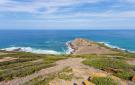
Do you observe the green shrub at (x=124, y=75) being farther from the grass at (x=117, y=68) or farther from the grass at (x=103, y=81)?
the grass at (x=103, y=81)

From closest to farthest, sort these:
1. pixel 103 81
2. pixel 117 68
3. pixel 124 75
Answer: pixel 103 81, pixel 124 75, pixel 117 68

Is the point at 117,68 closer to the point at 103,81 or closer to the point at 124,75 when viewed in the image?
the point at 124,75

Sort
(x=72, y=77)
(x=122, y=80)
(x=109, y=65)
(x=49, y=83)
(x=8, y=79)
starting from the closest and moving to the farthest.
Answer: (x=49, y=83) → (x=72, y=77) → (x=122, y=80) → (x=8, y=79) → (x=109, y=65)

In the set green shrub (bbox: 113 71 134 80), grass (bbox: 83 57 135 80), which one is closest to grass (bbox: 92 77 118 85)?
green shrub (bbox: 113 71 134 80)

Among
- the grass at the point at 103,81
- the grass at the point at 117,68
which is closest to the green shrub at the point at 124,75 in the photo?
the grass at the point at 117,68

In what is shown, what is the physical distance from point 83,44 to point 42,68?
88.8 m

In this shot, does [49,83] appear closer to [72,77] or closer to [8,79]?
[72,77]

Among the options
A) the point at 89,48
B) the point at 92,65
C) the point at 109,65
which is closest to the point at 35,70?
the point at 92,65

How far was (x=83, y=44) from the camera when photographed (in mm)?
126625

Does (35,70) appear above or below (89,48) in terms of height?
above

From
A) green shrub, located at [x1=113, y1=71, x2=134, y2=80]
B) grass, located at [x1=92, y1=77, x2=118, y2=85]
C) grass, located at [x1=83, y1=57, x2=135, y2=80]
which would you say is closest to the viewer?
grass, located at [x1=92, y1=77, x2=118, y2=85]

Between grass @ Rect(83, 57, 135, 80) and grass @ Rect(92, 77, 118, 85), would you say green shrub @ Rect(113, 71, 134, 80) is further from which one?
grass @ Rect(92, 77, 118, 85)

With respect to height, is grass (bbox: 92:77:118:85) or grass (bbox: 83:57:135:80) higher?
grass (bbox: 92:77:118:85)

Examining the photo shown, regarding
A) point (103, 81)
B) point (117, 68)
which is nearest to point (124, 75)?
point (117, 68)
